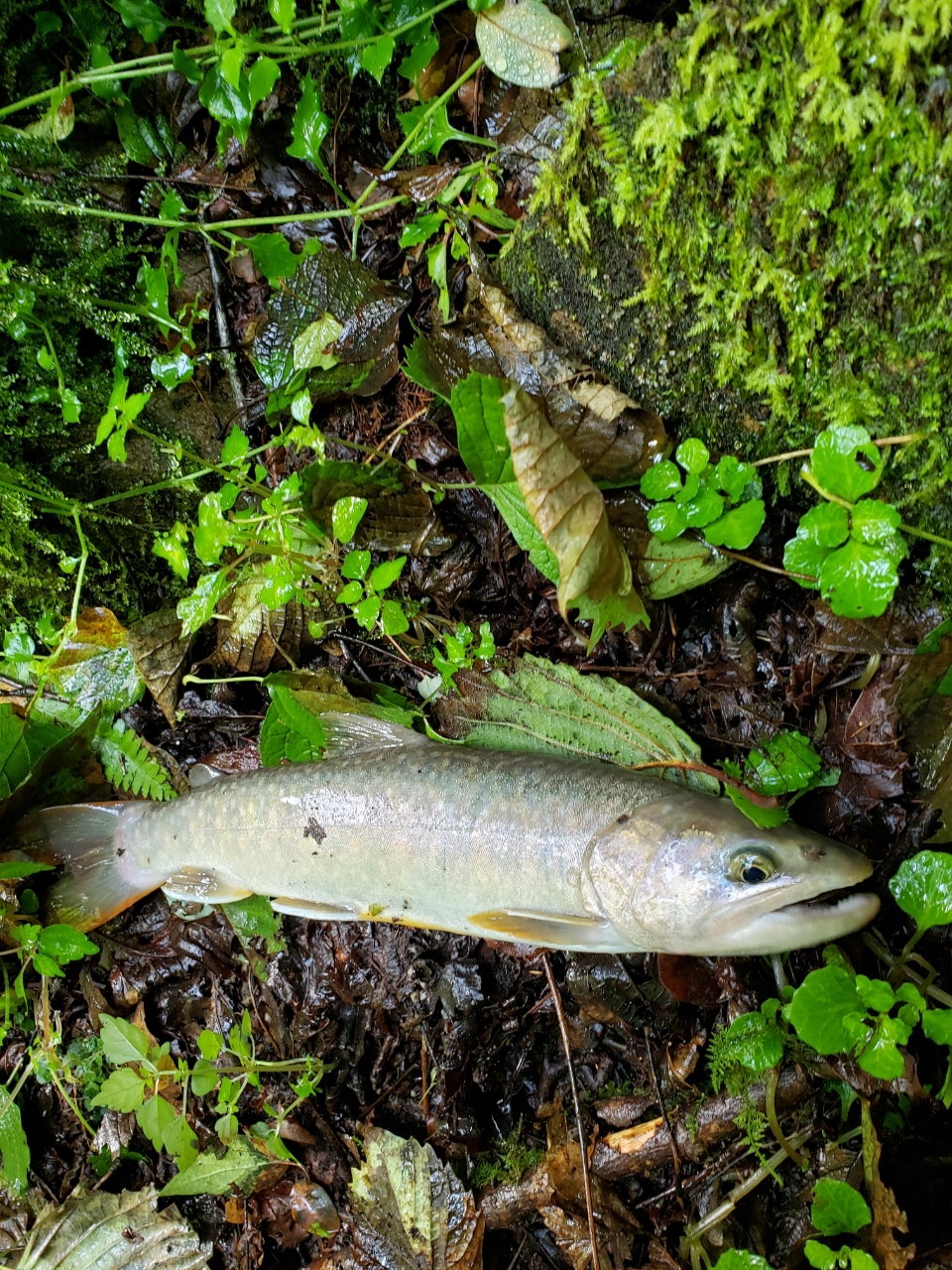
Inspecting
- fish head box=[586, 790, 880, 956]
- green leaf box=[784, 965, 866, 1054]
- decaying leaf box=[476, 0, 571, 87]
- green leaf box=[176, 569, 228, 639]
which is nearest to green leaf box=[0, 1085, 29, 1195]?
green leaf box=[176, 569, 228, 639]

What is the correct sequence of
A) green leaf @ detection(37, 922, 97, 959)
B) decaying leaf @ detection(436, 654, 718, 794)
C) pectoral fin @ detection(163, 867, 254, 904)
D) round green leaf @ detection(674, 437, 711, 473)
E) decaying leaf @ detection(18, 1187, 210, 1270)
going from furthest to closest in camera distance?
decaying leaf @ detection(18, 1187, 210, 1270), green leaf @ detection(37, 922, 97, 959), pectoral fin @ detection(163, 867, 254, 904), decaying leaf @ detection(436, 654, 718, 794), round green leaf @ detection(674, 437, 711, 473)

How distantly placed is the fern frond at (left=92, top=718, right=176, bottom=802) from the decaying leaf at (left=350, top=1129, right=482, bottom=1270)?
1.81 metres

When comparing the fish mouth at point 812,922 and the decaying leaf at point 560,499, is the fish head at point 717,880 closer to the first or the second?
the fish mouth at point 812,922

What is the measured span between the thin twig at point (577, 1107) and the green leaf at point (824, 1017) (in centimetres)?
94

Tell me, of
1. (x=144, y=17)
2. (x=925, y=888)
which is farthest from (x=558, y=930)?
(x=144, y=17)

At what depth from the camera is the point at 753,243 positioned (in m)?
2.11

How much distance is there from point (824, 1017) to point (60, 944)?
10.3 feet

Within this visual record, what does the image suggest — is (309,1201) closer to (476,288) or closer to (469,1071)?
(469,1071)

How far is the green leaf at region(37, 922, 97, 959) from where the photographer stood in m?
3.35

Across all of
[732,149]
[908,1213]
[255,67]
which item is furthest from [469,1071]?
[255,67]

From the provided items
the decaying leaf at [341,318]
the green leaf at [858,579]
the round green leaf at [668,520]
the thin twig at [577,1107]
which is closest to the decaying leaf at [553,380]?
the round green leaf at [668,520]

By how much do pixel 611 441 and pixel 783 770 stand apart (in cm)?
127

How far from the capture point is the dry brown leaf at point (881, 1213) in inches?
91.0

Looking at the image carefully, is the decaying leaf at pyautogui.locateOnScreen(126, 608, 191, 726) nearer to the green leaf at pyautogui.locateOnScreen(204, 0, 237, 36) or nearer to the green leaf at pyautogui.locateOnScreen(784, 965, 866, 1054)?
the green leaf at pyautogui.locateOnScreen(204, 0, 237, 36)
